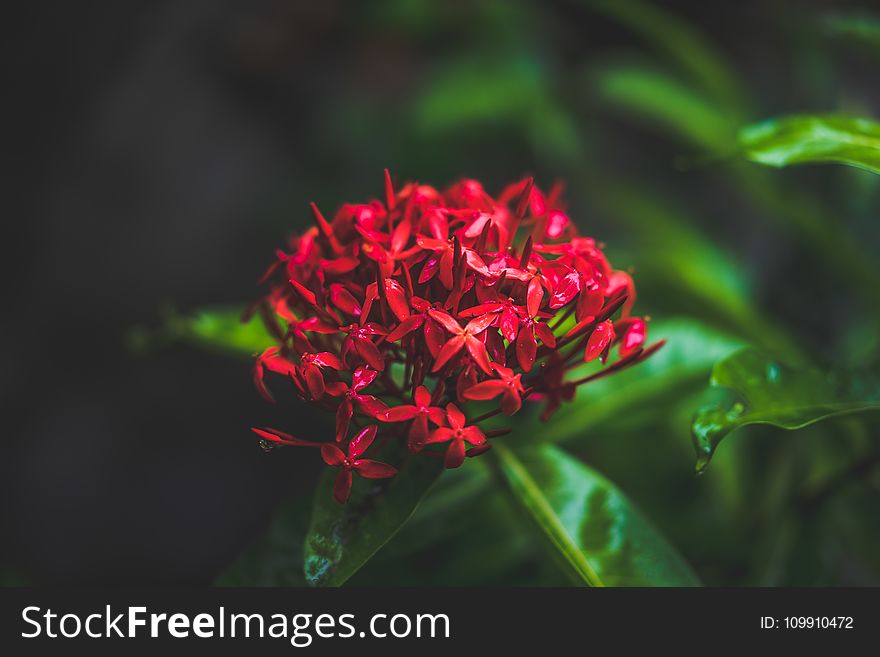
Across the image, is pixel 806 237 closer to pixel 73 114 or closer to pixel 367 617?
pixel 367 617

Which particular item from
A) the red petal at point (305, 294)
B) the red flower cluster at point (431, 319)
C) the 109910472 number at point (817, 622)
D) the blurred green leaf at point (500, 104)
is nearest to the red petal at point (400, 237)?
the red flower cluster at point (431, 319)

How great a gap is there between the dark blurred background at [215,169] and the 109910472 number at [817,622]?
1.45m

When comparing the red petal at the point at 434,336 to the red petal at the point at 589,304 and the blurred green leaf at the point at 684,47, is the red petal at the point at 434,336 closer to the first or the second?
the red petal at the point at 589,304

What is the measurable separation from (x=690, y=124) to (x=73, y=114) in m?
2.33

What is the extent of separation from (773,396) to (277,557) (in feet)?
2.16

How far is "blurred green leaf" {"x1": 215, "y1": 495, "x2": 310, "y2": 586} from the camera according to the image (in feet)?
3.05

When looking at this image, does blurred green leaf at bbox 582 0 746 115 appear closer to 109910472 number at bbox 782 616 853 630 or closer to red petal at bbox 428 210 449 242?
red petal at bbox 428 210 449 242

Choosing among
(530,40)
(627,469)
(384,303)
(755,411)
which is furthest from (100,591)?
(530,40)

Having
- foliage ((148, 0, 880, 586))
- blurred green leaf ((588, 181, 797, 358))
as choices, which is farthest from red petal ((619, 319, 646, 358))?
blurred green leaf ((588, 181, 797, 358))

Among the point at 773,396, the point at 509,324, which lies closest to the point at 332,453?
the point at 509,324

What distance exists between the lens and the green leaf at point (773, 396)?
0.79m

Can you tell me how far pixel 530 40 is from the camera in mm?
2469

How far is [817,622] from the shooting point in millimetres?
913

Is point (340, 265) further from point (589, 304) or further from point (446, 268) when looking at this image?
point (589, 304)
